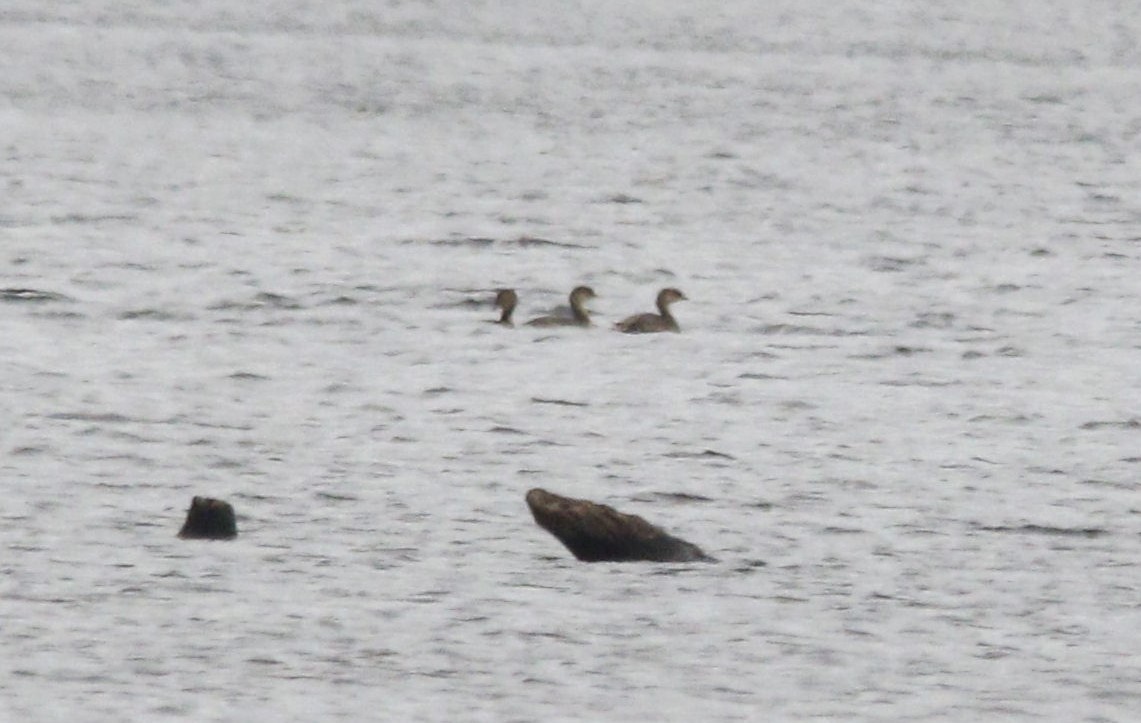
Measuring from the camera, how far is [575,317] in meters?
16.7

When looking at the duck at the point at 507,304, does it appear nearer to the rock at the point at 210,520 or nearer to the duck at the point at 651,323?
the duck at the point at 651,323

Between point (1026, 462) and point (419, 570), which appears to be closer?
point (419, 570)

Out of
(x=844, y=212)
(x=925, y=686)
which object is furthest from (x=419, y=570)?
(x=844, y=212)

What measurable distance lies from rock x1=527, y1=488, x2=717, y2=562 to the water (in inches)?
4.5

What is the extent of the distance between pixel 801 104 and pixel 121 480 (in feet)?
62.1

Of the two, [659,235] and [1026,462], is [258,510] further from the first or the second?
[659,235]

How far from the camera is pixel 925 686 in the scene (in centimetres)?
902

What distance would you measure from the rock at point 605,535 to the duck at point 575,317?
5.77 metres

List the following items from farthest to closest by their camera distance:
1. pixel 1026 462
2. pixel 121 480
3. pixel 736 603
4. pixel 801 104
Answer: pixel 801 104 < pixel 1026 462 < pixel 121 480 < pixel 736 603

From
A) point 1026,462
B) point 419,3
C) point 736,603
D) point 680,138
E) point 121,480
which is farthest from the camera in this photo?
point 419,3

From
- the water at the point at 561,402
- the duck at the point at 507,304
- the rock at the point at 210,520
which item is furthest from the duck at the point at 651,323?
the rock at the point at 210,520

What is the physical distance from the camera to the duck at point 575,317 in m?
16.5

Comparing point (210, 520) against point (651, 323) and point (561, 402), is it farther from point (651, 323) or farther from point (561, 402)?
point (651, 323)

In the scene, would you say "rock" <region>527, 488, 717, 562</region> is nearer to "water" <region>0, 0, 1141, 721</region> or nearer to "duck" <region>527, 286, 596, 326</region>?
Result: "water" <region>0, 0, 1141, 721</region>
